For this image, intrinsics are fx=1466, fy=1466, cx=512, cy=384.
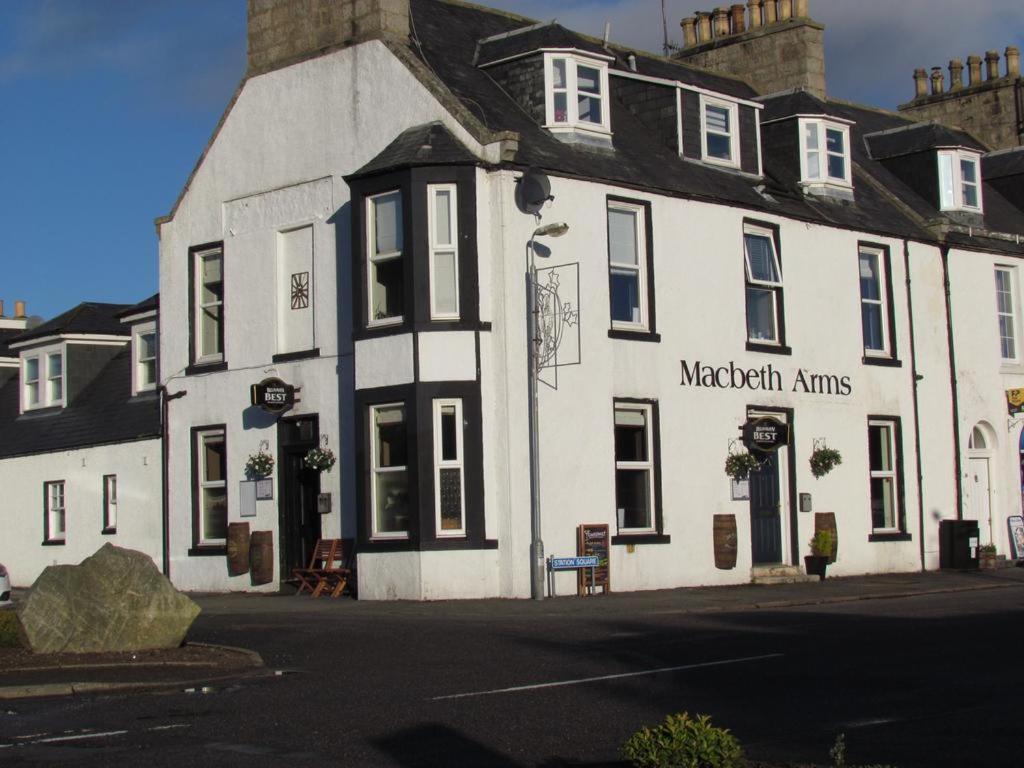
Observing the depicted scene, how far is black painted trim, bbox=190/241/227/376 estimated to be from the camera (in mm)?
27000

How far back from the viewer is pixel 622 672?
1262 centimetres

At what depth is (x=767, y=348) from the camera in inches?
1058

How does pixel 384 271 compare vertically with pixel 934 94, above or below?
below

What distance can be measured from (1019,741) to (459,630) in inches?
341

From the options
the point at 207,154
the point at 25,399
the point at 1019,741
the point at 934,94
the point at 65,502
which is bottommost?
the point at 1019,741

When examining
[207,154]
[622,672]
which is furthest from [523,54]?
[622,672]

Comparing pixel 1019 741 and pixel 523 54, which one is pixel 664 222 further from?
Answer: pixel 1019 741

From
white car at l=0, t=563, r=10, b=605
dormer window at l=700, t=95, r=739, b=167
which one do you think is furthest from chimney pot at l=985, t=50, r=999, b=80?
white car at l=0, t=563, r=10, b=605

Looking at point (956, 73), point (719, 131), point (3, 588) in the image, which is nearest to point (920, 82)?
point (956, 73)

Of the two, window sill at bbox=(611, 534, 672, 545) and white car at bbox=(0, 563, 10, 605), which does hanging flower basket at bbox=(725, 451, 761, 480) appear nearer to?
window sill at bbox=(611, 534, 672, 545)

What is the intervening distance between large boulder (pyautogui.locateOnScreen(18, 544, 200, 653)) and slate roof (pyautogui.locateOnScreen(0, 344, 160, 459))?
14296mm

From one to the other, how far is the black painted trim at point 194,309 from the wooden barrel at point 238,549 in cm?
298

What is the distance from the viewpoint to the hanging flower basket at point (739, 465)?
25609mm

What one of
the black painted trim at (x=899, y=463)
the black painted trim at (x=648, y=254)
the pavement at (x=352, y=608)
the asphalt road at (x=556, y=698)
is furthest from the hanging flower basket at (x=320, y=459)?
the black painted trim at (x=899, y=463)
